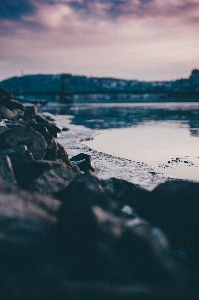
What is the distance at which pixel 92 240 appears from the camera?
217 centimetres

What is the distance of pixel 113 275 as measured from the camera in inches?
77.6

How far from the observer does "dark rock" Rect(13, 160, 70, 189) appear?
3026 mm

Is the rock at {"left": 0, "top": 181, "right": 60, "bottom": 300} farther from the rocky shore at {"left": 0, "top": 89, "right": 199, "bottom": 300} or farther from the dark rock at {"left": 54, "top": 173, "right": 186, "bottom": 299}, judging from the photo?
the dark rock at {"left": 54, "top": 173, "right": 186, "bottom": 299}

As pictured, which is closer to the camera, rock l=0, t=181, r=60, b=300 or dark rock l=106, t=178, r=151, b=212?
rock l=0, t=181, r=60, b=300

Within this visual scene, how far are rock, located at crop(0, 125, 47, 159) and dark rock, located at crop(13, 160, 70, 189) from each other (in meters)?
0.72

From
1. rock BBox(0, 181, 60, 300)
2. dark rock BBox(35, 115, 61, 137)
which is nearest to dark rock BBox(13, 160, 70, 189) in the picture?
rock BBox(0, 181, 60, 300)

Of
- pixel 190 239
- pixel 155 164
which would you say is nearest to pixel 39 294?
pixel 190 239

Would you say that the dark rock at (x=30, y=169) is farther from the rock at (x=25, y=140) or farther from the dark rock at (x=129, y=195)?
the rock at (x=25, y=140)

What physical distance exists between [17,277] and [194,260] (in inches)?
54.8

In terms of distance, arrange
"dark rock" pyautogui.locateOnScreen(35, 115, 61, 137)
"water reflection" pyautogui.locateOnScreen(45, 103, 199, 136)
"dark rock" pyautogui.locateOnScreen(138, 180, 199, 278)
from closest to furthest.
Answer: "dark rock" pyautogui.locateOnScreen(138, 180, 199, 278) → "dark rock" pyautogui.locateOnScreen(35, 115, 61, 137) → "water reflection" pyautogui.locateOnScreen(45, 103, 199, 136)

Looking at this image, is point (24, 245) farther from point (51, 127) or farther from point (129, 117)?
point (129, 117)

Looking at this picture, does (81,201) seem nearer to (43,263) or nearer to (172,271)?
(43,263)

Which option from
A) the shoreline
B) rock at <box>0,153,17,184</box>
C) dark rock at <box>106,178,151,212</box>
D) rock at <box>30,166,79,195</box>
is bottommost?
the shoreline

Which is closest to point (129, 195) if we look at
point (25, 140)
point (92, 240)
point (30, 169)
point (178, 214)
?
point (178, 214)
